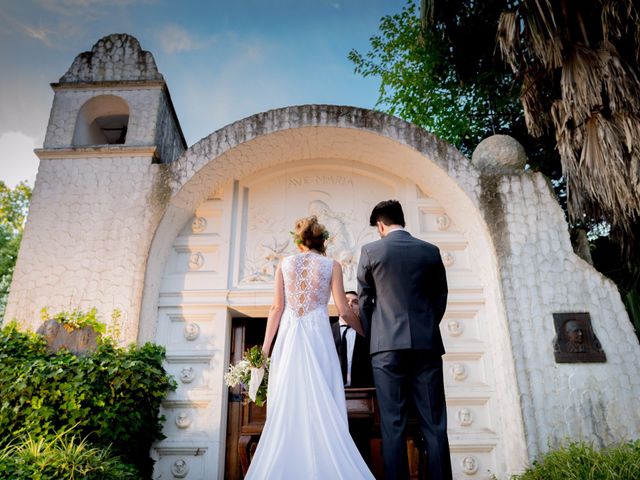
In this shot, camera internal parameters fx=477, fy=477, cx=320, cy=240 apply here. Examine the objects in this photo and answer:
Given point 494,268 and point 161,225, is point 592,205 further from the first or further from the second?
point 161,225

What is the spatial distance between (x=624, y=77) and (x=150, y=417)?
647cm

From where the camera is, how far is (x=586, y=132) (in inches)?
223

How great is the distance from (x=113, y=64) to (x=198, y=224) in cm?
286

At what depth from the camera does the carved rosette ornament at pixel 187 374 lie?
588cm

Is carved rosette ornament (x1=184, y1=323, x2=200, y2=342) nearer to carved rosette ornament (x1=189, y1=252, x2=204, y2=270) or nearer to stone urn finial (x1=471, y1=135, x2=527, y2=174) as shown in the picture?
carved rosette ornament (x1=189, y1=252, x2=204, y2=270)

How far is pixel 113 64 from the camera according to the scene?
7.27m

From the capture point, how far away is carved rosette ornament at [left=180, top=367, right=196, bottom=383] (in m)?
5.88

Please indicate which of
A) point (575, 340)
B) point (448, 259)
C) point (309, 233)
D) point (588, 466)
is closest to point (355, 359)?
point (309, 233)

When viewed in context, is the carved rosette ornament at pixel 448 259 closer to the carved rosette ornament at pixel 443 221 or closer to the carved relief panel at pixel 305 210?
the carved rosette ornament at pixel 443 221

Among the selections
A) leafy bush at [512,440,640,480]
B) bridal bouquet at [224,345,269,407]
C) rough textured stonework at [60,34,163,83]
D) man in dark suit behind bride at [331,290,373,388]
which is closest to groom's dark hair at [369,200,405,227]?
man in dark suit behind bride at [331,290,373,388]

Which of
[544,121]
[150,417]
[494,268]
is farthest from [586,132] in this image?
[150,417]

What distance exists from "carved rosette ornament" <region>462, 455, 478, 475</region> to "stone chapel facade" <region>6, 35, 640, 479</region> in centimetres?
2

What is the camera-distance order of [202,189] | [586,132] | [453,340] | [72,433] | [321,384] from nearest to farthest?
1. [321,384]
2. [72,433]
3. [586,132]
4. [453,340]
5. [202,189]

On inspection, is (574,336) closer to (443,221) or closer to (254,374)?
(443,221)
